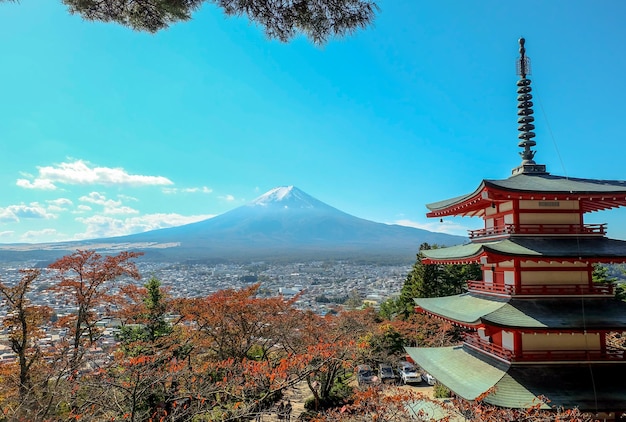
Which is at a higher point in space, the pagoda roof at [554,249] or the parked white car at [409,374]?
the pagoda roof at [554,249]

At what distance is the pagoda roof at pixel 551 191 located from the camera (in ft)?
23.1

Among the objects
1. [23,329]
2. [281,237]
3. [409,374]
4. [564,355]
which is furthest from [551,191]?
[281,237]

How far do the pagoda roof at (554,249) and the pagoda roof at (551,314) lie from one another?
35.8 inches

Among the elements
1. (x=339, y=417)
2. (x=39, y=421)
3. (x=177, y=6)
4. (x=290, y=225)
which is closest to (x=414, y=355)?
(x=339, y=417)

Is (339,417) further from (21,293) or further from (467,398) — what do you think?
(21,293)

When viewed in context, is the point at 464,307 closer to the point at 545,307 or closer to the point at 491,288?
the point at 491,288

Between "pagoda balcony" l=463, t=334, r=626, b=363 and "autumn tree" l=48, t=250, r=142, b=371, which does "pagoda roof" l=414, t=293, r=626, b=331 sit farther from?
"autumn tree" l=48, t=250, r=142, b=371

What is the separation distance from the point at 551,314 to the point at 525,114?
171 inches

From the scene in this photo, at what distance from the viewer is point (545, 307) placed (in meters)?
7.14

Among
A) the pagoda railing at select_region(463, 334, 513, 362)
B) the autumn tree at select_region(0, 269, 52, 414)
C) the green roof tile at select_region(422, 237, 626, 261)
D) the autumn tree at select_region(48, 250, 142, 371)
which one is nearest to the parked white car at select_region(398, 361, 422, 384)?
the pagoda railing at select_region(463, 334, 513, 362)

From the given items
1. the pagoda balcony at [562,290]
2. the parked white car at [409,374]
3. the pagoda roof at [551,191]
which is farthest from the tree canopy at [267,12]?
the parked white car at [409,374]

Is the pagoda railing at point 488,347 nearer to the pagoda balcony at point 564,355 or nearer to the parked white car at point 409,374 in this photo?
the pagoda balcony at point 564,355

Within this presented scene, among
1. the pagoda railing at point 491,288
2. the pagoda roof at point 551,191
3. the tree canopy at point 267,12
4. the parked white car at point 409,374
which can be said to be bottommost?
the parked white car at point 409,374

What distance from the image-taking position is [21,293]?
10602 mm
